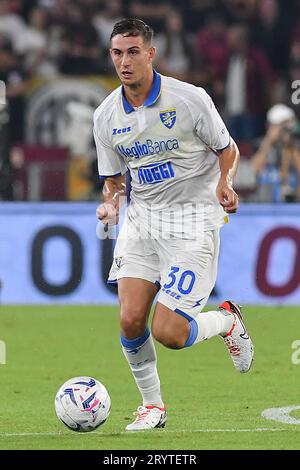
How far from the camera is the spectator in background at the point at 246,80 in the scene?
55.6ft

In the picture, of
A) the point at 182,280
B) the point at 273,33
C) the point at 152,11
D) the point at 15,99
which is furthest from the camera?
the point at 273,33

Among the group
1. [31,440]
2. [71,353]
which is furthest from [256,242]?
[31,440]

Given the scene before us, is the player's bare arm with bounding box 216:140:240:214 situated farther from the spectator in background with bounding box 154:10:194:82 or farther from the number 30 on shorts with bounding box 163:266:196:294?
the spectator in background with bounding box 154:10:194:82

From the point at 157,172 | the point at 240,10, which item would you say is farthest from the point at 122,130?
the point at 240,10

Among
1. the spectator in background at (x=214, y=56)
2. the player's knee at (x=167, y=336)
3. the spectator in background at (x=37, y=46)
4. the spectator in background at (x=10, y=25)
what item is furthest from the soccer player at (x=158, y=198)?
the spectator in background at (x=10, y=25)

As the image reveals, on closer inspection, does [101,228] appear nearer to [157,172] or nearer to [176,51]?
[176,51]

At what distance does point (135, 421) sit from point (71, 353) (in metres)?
3.68

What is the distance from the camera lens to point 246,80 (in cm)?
1706

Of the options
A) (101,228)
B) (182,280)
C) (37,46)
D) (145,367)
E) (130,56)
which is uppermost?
(130,56)

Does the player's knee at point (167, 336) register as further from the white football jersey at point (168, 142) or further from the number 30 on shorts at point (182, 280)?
the white football jersey at point (168, 142)

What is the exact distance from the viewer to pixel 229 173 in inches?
288

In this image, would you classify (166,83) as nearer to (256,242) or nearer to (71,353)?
(71,353)

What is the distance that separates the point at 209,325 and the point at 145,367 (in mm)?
490

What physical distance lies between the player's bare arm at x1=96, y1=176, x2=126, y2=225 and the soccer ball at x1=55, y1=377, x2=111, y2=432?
0.96m
